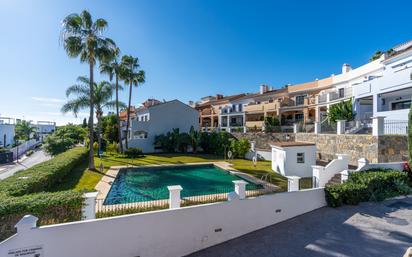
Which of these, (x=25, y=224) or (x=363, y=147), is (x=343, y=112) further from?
(x=25, y=224)

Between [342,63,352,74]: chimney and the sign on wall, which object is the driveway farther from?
[342,63,352,74]: chimney

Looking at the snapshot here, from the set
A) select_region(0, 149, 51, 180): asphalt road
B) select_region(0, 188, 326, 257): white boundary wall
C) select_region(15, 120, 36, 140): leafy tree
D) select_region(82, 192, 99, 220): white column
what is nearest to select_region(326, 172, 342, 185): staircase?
select_region(0, 188, 326, 257): white boundary wall

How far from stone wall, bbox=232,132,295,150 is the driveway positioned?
1795cm

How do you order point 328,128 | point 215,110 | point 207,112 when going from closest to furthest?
point 328,128
point 215,110
point 207,112

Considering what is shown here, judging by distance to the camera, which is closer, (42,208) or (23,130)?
(42,208)

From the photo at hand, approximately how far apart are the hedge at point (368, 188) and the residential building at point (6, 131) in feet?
193

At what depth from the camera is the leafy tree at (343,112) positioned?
2312 cm

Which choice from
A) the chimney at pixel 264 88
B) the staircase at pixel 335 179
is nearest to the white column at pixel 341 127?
the staircase at pixel 335 179

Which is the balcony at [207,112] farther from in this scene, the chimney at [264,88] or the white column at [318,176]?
the white column at [318,176]

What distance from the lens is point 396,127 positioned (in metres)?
16.8

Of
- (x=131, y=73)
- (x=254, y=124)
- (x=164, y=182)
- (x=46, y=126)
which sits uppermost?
(x=131, y=73)

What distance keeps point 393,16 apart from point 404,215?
17.2 meters

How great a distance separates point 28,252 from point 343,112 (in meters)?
26.9

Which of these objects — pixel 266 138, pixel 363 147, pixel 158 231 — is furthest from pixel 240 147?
pixel 158 231
